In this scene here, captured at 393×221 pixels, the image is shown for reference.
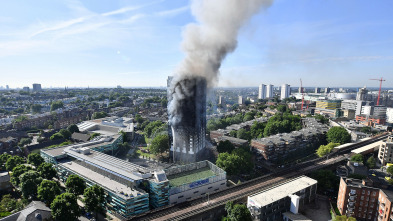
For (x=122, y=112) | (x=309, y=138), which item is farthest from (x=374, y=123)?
(x=122, y=112)

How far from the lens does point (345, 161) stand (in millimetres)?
39625

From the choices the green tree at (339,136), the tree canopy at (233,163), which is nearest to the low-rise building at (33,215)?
the tree canopy at (233,163)

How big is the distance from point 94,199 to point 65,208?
2.75m

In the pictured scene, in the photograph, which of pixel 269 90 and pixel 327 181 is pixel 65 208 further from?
pixel 269 90

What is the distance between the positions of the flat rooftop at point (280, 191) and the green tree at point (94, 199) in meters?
16.9

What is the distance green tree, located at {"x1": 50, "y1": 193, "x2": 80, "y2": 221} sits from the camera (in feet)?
72.9

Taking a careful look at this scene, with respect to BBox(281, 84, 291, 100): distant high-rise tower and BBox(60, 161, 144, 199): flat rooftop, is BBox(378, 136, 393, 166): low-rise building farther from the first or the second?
BBox(281, 84, 291, 100): distant high-rise tower

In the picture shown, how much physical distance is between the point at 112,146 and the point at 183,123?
1618 cm

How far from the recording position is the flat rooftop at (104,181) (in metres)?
24.7

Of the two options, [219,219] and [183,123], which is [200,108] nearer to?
[183,123]

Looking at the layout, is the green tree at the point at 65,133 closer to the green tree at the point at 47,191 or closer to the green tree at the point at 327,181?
the green tree at the point at 47,191

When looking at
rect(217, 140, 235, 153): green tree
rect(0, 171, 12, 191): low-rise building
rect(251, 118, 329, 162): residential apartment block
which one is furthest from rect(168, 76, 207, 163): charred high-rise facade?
rect(0, 171, 12, 191): low-rise building

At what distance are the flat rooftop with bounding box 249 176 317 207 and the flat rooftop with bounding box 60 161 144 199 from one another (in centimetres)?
1317

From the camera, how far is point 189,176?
30.4 m
